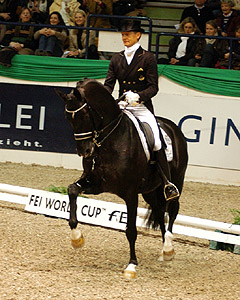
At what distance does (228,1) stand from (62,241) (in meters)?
7.64

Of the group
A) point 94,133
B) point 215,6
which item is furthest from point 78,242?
point 215,6

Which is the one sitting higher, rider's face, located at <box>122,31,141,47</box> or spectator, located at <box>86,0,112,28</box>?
spectator, located at <box>86,0,112,28</box>

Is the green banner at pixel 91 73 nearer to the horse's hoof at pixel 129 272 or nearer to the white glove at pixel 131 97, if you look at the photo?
the white glove at pixel 131 97

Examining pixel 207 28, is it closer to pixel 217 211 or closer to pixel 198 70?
pixel 198 70

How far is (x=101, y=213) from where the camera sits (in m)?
8.16

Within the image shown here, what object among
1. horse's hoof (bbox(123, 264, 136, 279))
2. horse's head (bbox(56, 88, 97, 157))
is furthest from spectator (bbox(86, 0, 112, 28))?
horse's hoof (bbox(123, 264, 136, 279))

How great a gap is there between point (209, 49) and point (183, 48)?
594 millimetres

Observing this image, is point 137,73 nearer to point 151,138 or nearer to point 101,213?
point 151,138

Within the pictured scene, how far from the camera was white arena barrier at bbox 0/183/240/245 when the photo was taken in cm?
762

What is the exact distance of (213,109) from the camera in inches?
470

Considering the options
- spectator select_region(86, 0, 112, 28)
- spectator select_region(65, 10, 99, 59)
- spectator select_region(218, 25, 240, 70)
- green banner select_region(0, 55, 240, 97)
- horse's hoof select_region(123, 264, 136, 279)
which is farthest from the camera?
spectator select_region(86, 0, 112, 28)

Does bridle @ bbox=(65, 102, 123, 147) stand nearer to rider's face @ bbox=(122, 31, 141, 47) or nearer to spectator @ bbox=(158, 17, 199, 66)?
rider's face @ bbox=(122, 31, 141, 47)

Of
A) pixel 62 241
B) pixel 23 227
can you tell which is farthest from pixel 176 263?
pixel 23 227

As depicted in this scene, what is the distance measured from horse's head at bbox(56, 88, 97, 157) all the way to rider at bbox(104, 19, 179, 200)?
2.56 ft
